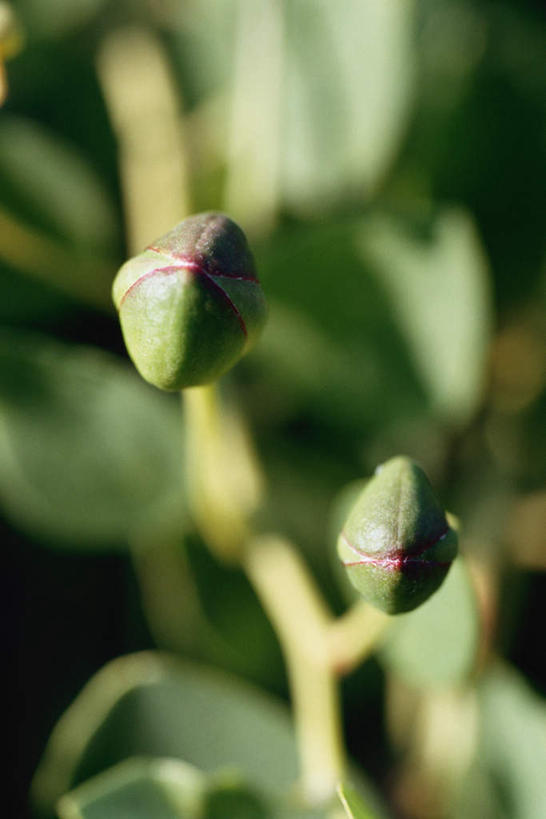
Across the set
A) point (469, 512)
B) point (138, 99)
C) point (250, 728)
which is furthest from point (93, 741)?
point (138, 99)

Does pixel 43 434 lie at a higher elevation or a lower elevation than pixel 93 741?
higher

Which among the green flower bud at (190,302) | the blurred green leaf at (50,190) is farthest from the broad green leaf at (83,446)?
the green flower bud at (190,302)

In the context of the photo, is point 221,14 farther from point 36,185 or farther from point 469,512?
point 469,512

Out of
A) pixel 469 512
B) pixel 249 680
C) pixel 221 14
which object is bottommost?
pixel 249 680

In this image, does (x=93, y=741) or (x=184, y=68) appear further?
(x=184, y=68)

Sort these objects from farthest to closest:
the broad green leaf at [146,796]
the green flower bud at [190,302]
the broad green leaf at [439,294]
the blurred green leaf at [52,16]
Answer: the blurred green leaf at [52,16] → the broad green leaf at [439,294] → the broad green leaf at [146,796] → the green flower bud at [190,302]

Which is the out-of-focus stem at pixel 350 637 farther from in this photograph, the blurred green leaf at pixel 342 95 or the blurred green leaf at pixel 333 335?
the blurred green leaf at pixel 342 95

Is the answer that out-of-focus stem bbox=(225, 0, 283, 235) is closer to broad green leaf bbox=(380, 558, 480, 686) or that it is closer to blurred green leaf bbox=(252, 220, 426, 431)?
blurred green leaf bbox=(252, 220, 426, 431)
